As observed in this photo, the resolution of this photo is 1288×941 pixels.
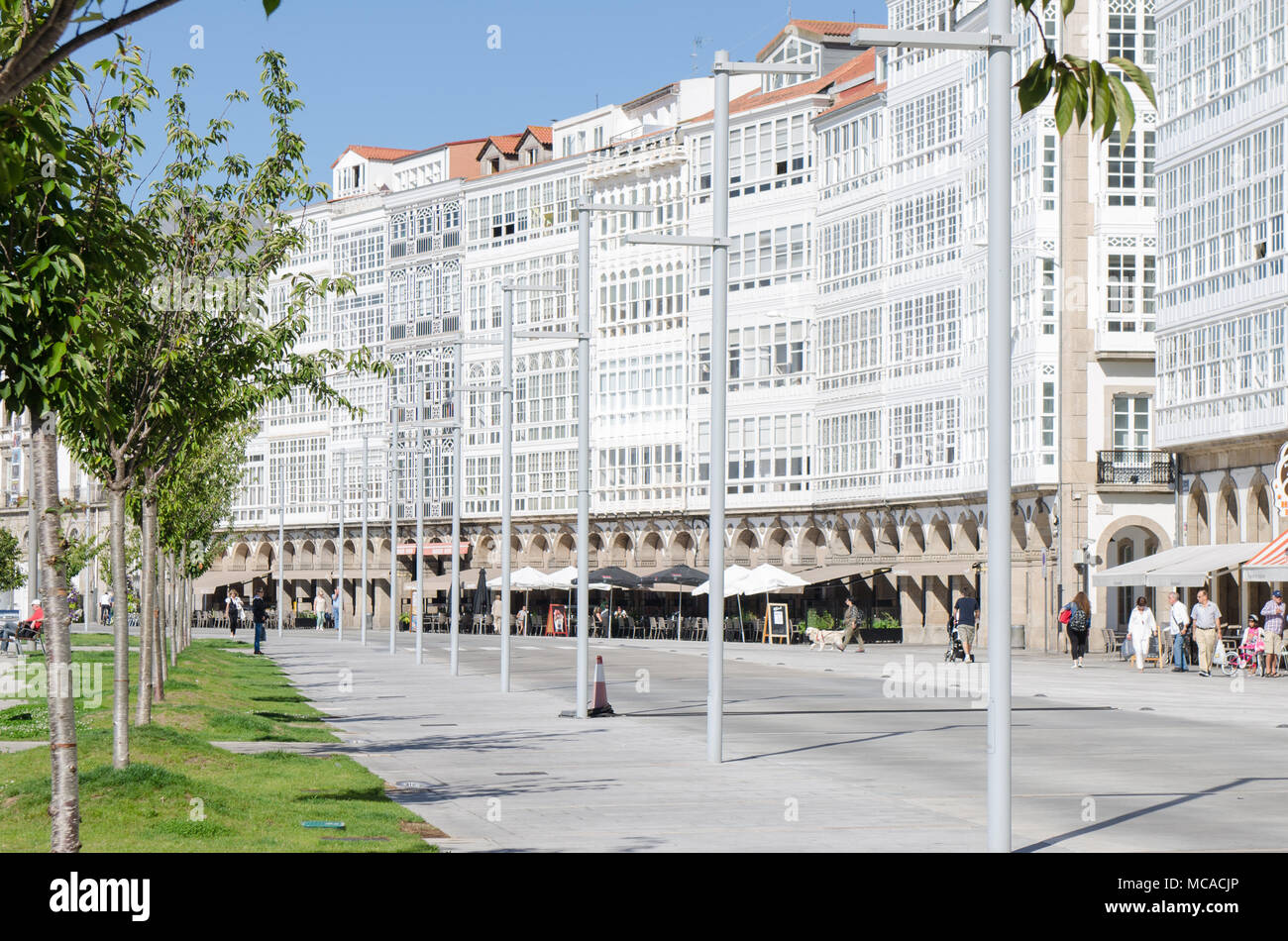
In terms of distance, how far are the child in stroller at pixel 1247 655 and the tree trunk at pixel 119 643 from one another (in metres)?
34.1

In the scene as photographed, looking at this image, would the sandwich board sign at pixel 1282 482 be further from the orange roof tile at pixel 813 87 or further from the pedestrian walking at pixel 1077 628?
the orange roof tile at pixel 813 87

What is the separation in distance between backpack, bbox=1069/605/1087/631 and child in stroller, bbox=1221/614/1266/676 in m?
3.54

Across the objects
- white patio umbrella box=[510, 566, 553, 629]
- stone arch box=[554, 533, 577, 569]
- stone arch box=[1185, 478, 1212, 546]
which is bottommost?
white patio umbrella box=[510, 566, 553, 629]

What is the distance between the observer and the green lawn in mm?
13625

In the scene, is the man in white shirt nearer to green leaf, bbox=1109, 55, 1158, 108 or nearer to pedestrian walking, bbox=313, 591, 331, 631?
green leaf, bbox=1109, 55, 1158, 108

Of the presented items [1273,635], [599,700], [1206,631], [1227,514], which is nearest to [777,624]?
[1227,514]

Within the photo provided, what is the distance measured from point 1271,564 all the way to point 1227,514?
10132 millimetres

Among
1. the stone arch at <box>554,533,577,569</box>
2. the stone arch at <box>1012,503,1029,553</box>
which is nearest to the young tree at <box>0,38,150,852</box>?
the stone arch at <box>1012,503,1029,553</box>

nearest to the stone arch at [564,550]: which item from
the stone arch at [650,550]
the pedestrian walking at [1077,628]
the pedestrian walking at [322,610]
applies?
the stone arch at [650,550]

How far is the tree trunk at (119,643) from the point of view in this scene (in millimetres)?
17641

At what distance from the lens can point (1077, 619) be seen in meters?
52.5
